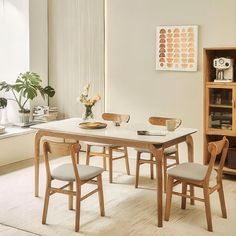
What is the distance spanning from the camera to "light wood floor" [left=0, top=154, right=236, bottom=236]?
3.58m

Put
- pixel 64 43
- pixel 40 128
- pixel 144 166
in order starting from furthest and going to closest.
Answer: pixel 64 43
pixel 144 166
pixel 40 128

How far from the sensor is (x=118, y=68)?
6035 millimetres

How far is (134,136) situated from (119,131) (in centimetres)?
30

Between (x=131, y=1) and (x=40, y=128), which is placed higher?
(x=131, y=1)

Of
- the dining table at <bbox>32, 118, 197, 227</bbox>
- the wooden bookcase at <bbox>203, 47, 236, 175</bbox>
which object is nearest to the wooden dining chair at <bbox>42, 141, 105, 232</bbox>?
the dining table at <bbox>32, 118, 197, 227</bbox>

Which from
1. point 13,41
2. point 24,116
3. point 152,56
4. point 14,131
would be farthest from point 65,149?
point 13,41

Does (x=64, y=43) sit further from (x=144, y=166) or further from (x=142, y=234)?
(x=142, y=234)

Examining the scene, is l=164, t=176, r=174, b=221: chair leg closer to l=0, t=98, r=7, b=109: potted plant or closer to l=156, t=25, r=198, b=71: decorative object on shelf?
l=156, t=25, r=198, b=71: decorative object on shelf

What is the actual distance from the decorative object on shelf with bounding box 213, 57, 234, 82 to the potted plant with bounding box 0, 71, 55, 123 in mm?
2392

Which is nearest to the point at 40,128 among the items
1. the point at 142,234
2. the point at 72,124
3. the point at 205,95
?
the point at 72,124

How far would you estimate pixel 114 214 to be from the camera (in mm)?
3930

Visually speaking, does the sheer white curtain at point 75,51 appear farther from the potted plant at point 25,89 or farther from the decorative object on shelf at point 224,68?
the decorative object on shelf at point 224,68

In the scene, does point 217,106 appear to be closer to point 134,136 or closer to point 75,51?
point 134,136

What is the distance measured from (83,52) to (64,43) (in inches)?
14.0
